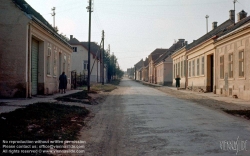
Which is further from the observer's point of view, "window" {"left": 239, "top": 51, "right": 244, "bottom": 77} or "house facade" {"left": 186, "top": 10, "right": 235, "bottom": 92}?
"house facade" {"left": 186, "top": 10, "right": 235, "bottom": 92}

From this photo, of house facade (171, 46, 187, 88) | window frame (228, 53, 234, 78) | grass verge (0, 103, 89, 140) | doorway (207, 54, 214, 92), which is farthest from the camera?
house facade (171, 46, 187, 88)

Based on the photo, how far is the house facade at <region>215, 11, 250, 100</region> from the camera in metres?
19.9

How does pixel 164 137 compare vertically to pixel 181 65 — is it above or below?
below

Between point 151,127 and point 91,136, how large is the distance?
202cm

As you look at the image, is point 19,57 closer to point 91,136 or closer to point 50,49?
point 50,49

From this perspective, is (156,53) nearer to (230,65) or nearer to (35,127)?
(230,65)

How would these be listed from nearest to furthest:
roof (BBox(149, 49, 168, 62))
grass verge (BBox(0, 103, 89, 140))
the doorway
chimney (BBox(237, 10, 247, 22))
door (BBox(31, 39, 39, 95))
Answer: grass verge (BBox(0, 103, 89, 140)) < door (BBox(31, 39, 39, 95)) < chimney (BBox(237, 10, 247, 22)) < the doorway < roof (BBox(149, 49, 168, 62))

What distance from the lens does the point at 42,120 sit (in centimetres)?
931

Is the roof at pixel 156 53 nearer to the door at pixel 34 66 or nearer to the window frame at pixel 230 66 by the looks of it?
the window frame at pixel 230 66

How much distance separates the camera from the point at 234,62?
875 inches

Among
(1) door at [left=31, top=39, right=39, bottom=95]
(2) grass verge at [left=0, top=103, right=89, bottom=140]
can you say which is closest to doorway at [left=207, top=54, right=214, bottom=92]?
(1) door at [left=31, top=39, right=39, bottom=95]

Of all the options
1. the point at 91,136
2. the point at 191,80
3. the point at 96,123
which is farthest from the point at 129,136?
the point at 191,80

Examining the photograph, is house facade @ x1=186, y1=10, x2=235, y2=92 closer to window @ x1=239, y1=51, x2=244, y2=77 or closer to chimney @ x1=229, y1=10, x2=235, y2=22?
chimney @ x1=229, y1=10, x2=235, y2=22

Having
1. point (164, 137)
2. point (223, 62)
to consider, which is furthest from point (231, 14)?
point (164, 137)
